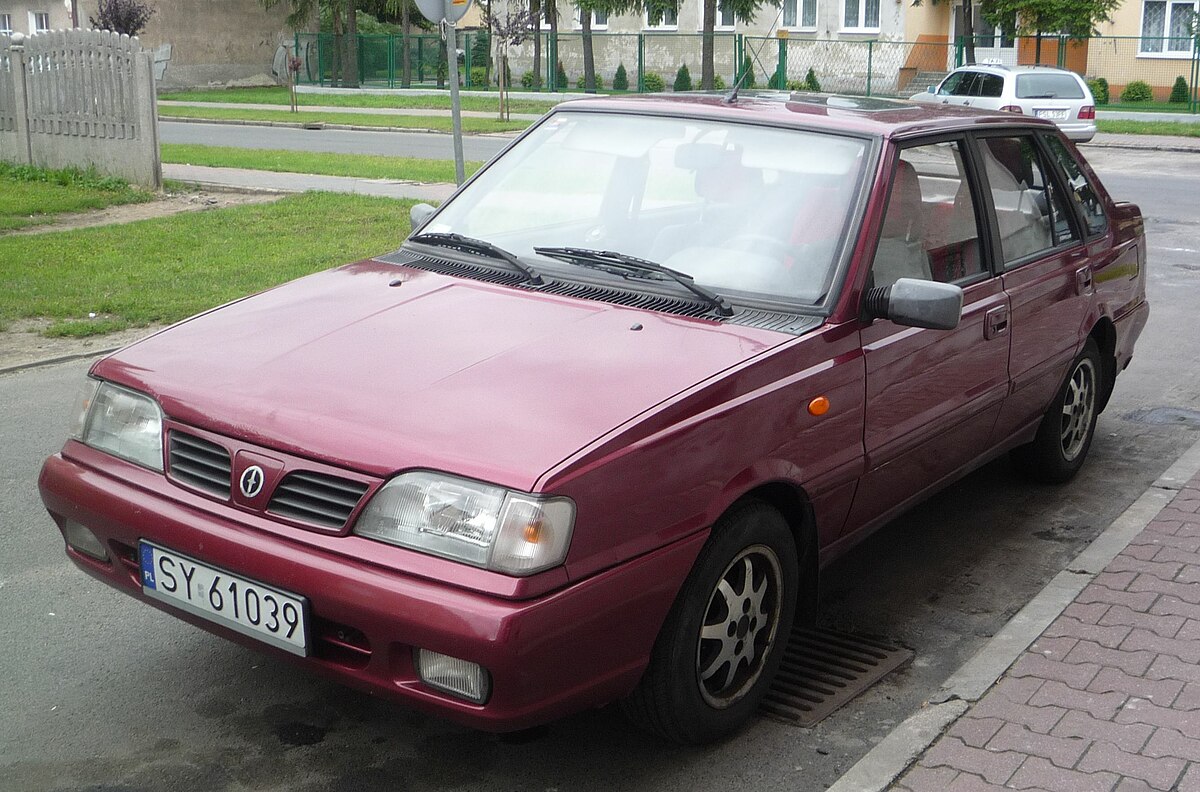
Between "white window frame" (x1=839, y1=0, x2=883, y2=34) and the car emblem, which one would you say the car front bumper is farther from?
"white window frame" (x1=839, y1=0, x2=883, y2=34)

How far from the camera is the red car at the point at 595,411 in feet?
9.57

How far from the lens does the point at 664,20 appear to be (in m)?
49.2

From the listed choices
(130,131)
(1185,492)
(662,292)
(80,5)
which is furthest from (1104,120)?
(80,5)

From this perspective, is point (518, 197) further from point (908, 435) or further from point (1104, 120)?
point (1104, 120)

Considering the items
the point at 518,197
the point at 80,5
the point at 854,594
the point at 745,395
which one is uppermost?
the point at 80,5

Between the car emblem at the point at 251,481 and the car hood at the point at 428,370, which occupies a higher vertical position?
the car hood at the point at 428,370

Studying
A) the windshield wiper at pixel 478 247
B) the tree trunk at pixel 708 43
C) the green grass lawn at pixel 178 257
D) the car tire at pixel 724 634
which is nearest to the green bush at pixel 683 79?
the tree trunk at pixel 708 43

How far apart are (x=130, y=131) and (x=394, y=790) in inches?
556

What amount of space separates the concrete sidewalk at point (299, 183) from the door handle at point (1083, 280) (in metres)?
10.7

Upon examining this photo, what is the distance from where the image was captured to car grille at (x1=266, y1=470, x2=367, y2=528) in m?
3.01

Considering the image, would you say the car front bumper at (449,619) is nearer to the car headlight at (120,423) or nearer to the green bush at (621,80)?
the car headlight at (120,423)

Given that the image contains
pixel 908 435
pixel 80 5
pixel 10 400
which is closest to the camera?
pixel 908 435

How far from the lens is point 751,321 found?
12.3ft

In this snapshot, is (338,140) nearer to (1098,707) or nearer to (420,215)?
(420,215)
